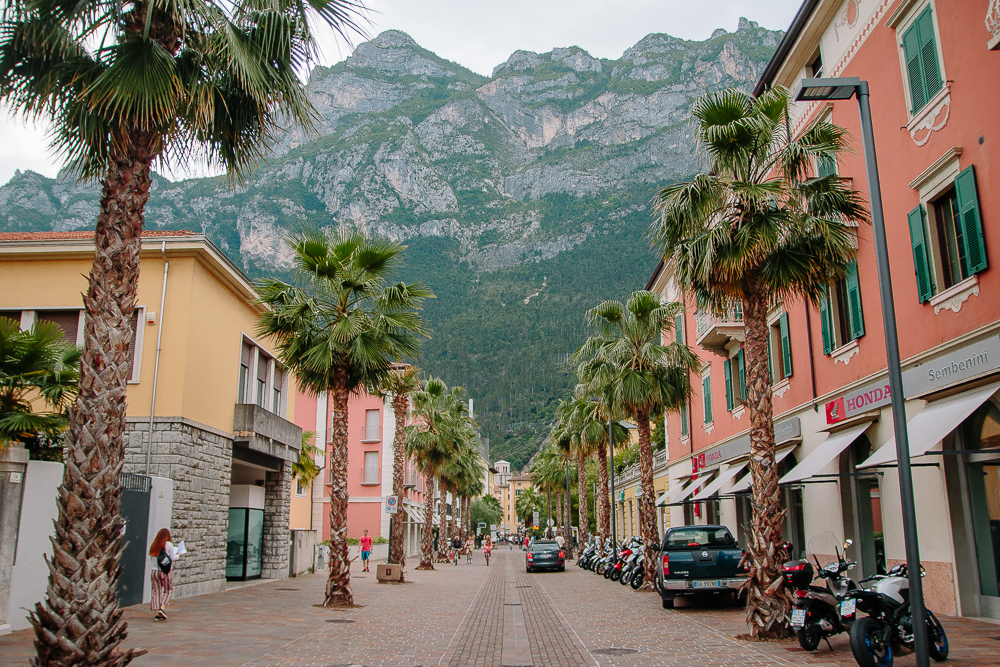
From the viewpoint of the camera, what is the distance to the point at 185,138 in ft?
30.1

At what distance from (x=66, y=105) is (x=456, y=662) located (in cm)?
833

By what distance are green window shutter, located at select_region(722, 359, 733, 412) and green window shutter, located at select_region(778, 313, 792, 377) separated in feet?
17.8

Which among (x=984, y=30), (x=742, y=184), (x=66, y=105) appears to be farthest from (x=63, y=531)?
(x=984, y=30)

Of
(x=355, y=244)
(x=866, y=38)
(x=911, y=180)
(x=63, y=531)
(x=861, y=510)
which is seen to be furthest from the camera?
(x=355, y=244)

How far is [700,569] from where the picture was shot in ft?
50.1

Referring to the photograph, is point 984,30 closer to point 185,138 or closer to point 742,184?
point 742,184

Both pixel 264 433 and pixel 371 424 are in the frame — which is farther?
pixel 371 424

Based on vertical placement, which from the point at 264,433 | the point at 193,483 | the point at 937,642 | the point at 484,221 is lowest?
the point at 937,642

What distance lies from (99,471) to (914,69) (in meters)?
14.1

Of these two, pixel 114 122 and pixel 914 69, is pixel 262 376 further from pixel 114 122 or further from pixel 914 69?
pixel 914 69

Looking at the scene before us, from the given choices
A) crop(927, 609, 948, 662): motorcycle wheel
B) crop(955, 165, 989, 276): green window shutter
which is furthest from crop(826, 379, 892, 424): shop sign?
crop(927, 609, 948, 662): motorcycle wheel

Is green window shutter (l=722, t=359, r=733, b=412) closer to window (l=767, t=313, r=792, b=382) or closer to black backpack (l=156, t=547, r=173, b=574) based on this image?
window (l=767, t=313, r=792, b=382)

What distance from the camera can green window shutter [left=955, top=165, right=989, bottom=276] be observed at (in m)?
11.1

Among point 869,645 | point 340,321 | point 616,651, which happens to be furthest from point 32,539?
point 869,645
